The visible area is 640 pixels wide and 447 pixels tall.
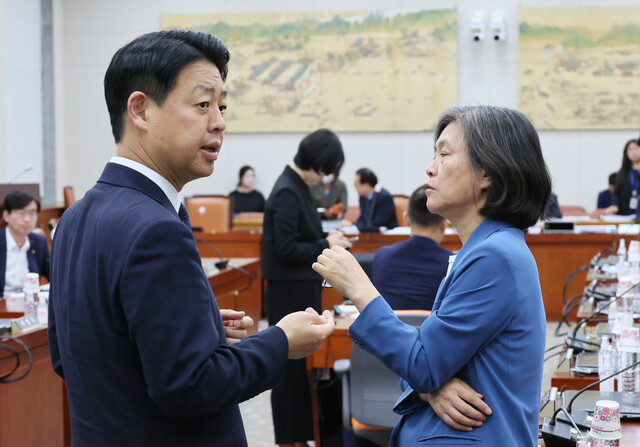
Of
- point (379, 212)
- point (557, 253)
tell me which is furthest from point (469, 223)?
point (379, 212)

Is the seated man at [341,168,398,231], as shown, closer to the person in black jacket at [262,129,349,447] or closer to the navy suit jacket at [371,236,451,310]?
the person in black jacket at [262,129,349,447]

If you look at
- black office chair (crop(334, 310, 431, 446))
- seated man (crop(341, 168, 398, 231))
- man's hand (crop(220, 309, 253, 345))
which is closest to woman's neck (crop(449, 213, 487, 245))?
man's hand (crop(220, 309, 253, 345))

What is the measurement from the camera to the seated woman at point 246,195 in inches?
375

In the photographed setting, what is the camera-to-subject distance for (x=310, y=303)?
374 centimetres

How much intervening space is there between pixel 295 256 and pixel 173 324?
2.55 metres

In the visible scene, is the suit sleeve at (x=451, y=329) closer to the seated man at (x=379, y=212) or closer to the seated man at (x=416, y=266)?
→ the seated man at (x=416, y=266)

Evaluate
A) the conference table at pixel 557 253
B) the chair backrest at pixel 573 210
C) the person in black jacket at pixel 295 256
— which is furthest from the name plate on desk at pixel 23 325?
the chair backrest at pixel 573 210

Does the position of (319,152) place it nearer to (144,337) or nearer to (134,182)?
(134,182)

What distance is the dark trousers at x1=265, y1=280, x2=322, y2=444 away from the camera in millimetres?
3666

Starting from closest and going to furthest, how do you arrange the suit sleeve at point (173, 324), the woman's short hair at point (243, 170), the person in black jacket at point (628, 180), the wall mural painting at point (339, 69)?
the suit sleeve at point (173, 324), the person in black jacket at point (628, 180), the woman's short hair at point (243, 170), the wall mural painting at point (339, 69)

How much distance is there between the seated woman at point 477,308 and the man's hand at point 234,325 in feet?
0.57

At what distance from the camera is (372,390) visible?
305 centimetres

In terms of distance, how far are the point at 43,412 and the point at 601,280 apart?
10.3ft

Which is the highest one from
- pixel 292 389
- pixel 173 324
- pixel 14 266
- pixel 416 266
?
pixel 173 324
